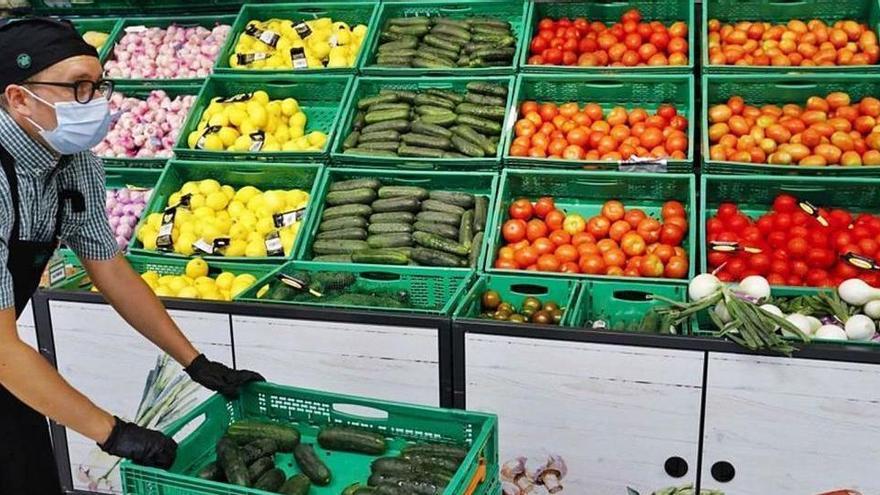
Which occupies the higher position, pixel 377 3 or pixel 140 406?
pixel 377 3

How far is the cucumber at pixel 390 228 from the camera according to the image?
14.2 ft

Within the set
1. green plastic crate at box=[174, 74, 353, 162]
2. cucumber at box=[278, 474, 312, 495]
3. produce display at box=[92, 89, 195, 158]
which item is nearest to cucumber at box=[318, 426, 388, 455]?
cucumber at box=[278, 474, 312, 495]

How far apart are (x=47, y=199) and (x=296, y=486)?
3.89 ft

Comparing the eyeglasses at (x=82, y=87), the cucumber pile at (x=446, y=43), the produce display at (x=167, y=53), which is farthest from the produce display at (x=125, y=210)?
the eyeglasses at (x=82, y=87)

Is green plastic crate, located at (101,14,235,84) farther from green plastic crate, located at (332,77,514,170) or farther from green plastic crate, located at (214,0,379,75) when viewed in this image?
green plastic crate, located at (332,77,514,170)

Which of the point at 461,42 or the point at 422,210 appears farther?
the point at 461,42

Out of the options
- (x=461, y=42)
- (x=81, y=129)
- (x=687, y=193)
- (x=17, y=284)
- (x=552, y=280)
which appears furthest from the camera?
(x=461, y=42)

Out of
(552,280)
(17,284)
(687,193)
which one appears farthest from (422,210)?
(17,284)

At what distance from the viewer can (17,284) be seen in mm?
2605

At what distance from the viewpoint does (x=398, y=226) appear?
4.34 metres

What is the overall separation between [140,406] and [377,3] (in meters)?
2.97

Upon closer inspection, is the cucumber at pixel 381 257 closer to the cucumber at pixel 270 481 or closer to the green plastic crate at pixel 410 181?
the green plastic crate at pixel 410 181

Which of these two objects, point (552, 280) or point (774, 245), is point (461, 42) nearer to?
point (552, 280)

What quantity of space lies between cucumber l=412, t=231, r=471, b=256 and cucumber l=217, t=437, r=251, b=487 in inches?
77.5
